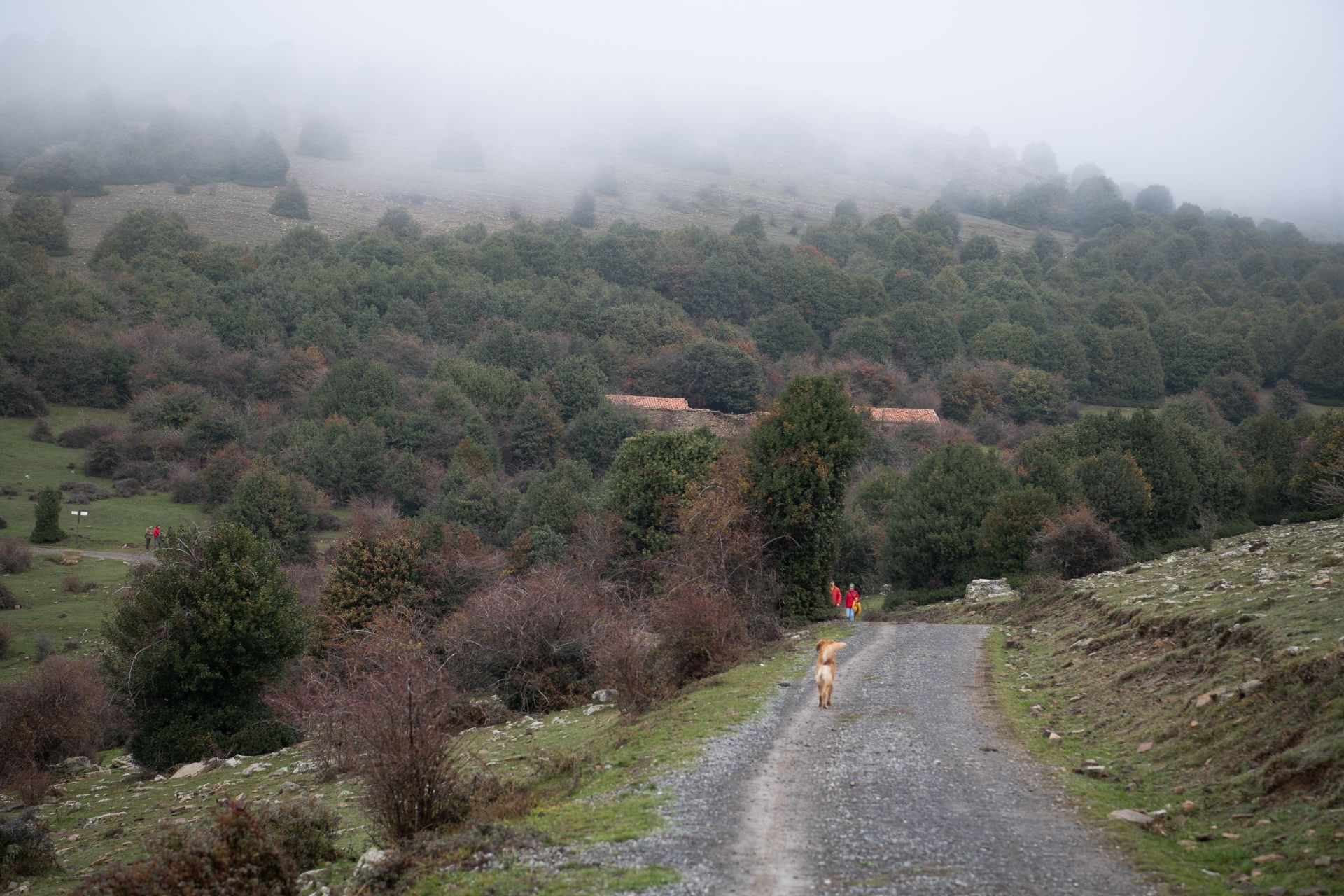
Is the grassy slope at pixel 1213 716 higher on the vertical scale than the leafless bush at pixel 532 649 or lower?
higher

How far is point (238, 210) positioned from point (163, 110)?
47739 mm

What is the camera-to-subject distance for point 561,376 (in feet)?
266

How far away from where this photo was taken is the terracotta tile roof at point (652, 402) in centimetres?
8025

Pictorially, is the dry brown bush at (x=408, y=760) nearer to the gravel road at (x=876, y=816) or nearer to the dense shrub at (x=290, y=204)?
the gravel road at (x=876, y=816)

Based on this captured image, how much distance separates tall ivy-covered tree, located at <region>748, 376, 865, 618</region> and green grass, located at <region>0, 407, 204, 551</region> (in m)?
31.4

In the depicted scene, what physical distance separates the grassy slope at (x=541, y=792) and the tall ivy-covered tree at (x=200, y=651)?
1.49 metres

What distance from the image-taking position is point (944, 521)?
3488 cm

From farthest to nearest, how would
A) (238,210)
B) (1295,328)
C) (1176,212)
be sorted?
1. (1176,212)
2. (238,210)
3. (1295,328)

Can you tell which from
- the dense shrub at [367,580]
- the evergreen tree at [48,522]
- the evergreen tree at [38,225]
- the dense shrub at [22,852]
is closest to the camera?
the dense shrub at [22,852]

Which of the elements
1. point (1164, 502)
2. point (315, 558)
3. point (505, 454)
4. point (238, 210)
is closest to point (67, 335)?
point (505, 454)

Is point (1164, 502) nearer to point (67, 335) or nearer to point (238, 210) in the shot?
point (67, 335)

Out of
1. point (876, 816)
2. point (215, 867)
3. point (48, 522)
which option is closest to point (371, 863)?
point (215, 867)

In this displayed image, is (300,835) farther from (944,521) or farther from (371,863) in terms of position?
(944,521)

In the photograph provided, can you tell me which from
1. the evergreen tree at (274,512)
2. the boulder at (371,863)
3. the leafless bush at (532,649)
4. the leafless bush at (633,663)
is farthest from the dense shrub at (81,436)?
the boulder at (371,863)
